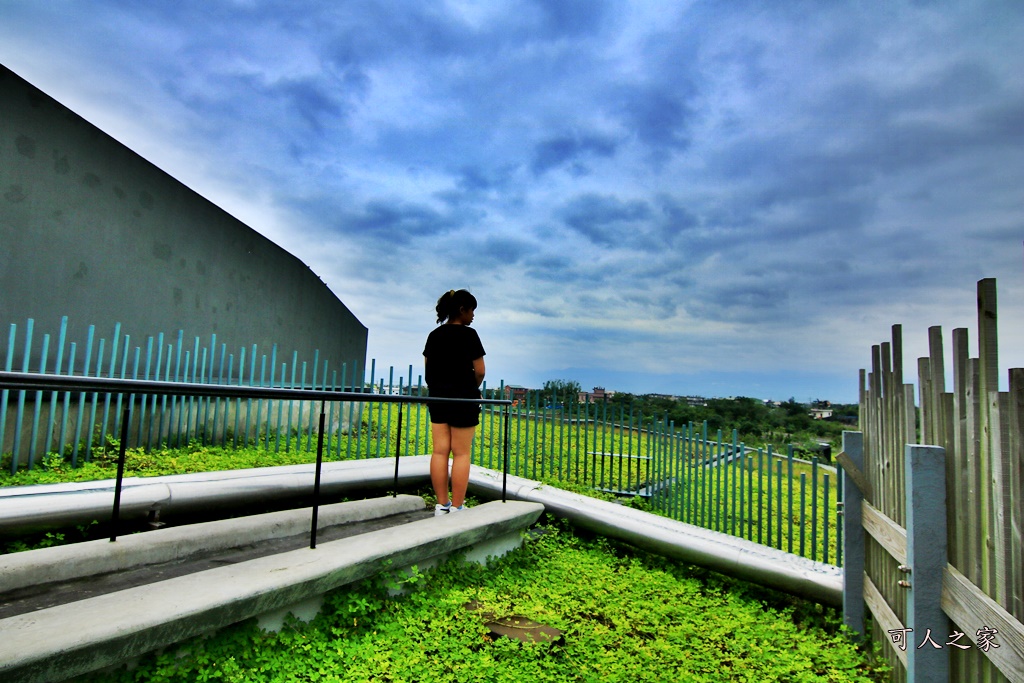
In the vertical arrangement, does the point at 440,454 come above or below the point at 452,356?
below

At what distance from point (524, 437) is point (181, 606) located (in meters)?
5.82

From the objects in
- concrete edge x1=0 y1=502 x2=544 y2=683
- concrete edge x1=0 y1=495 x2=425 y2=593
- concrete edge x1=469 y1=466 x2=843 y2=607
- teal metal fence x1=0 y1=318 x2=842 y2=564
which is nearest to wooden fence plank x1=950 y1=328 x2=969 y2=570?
concrete edge x1=469 y1=466 x2=843 y2=607

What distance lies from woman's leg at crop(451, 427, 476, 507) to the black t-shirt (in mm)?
345

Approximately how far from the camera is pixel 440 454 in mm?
4508

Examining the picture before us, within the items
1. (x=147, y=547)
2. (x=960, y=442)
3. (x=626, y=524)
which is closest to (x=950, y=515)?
(x=960, y=442)

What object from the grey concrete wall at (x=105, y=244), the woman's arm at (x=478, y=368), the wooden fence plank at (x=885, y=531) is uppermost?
the grey concrete wall at (x=105, y=244)

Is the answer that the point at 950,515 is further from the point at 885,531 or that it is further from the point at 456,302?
the point at 456,302

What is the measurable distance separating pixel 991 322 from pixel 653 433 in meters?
4.87

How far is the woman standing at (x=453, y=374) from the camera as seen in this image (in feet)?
14.7

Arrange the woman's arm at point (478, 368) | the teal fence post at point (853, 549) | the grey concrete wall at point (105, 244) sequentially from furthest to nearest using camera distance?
the grey concrete wall at point (105, 244) < the woman's arm at point (478, 368) < the teal fence post at point (853, 549)

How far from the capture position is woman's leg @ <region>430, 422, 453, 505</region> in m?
4.49

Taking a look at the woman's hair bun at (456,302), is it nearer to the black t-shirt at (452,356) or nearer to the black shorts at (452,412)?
the black t-shirt at (452,356)

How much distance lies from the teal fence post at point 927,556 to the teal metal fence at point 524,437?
224 cm

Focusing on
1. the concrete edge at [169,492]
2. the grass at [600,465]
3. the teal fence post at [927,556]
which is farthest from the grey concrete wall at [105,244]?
the teal fence post at [927,556]
